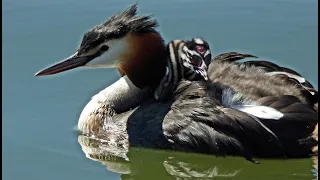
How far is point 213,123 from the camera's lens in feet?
23.2

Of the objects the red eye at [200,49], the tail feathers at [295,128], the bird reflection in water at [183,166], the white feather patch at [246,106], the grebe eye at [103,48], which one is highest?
the grebe eye at [103,48]

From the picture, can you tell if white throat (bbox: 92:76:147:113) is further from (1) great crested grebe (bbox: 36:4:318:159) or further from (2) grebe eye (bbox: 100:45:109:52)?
(2) grebe eye (bbox: 100:45:109:52)

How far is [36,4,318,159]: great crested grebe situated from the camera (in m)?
6.98

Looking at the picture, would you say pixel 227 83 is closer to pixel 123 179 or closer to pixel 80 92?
pixel 123 179

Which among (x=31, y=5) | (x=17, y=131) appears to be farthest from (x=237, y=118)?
(x=31, y=5)

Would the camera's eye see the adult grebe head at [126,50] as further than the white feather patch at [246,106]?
Yes

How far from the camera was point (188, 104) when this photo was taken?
23.8 ft

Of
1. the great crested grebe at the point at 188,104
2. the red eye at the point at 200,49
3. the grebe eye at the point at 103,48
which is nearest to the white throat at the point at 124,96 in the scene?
the great crested grebe at the point at 188,104

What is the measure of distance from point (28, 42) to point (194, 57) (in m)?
2.36

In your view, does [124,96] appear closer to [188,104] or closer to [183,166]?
[188,104]

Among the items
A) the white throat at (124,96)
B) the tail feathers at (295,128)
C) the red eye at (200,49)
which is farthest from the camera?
the white throat at (124,96)

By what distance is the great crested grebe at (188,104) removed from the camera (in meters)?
6.98

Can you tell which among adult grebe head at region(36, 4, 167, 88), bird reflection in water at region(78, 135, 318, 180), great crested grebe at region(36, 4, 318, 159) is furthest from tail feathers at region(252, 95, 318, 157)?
adult grebe head at region(36, 4, 167, 88)

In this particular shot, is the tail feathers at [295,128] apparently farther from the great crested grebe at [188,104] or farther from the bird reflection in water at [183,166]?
the bird reflection in water at [183,166]
